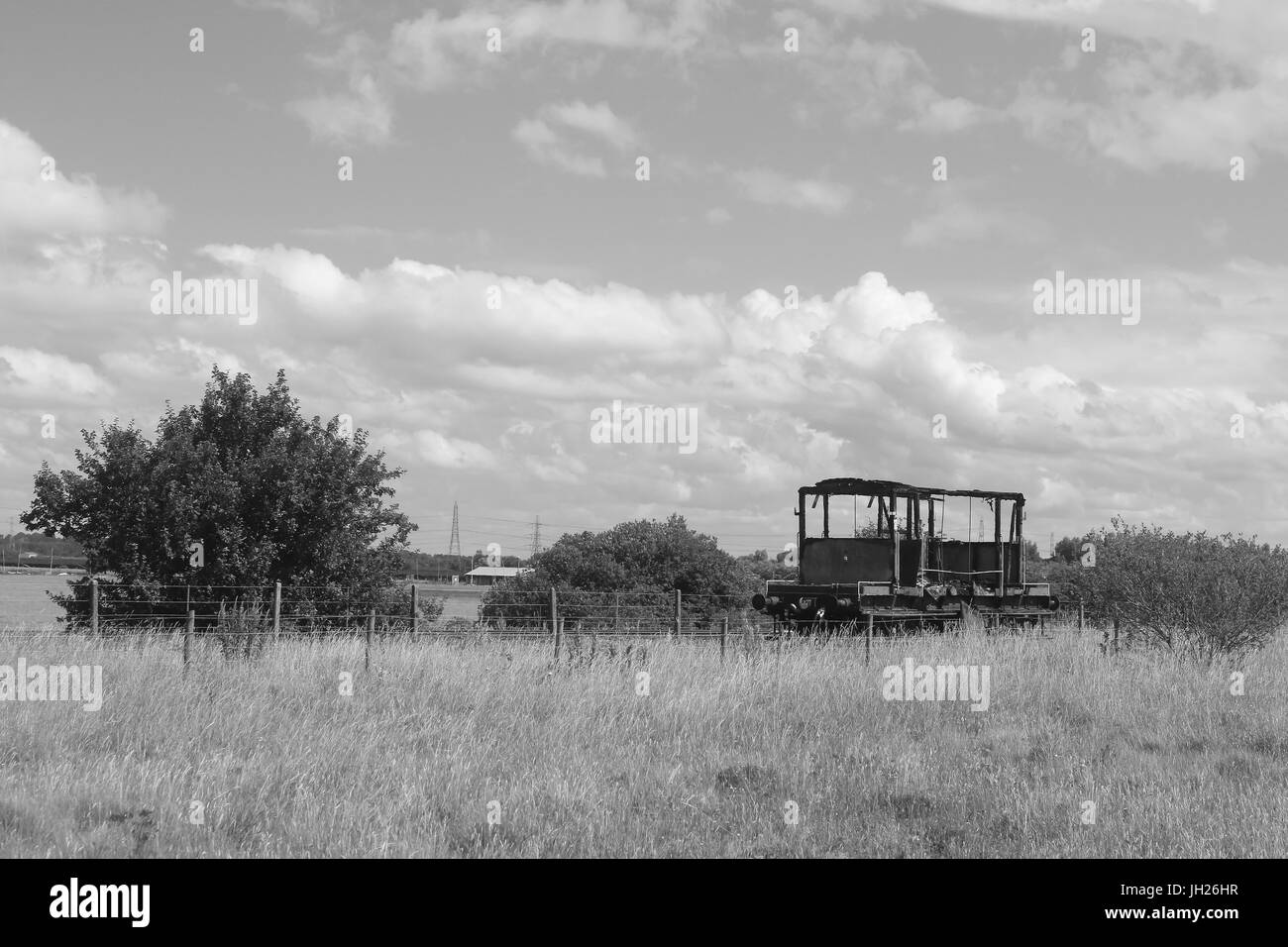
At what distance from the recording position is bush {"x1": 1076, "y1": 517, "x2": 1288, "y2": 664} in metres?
17.6

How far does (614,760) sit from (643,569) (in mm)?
21799

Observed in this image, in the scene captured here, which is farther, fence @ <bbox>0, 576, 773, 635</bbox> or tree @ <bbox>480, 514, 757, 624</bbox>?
tree @ <bbox>480, 514, 757, 624</bbox>

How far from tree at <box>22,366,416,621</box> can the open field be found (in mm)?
6316

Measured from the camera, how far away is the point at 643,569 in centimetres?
3170

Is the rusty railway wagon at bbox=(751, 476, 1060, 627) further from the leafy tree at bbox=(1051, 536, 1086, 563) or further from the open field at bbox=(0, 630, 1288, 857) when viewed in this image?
the leafy tree at bbox=(1051, 536, 1086, 563)

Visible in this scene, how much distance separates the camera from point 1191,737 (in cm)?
1141

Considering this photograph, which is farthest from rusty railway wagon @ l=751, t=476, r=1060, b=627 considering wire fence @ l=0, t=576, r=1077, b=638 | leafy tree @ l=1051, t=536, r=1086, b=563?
leafy tree @ l=1051, t=536, r=1086, b=563

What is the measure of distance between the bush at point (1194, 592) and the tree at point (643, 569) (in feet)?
38.8

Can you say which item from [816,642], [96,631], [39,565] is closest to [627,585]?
[816,642]

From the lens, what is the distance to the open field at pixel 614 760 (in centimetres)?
768

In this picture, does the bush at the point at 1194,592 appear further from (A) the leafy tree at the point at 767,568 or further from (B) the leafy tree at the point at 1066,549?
(B) the leafy tree at the point at 1066,549

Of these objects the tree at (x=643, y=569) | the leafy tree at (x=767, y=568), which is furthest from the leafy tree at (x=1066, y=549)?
the tree at (x=643, y=569)

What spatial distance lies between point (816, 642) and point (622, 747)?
27.9ft
